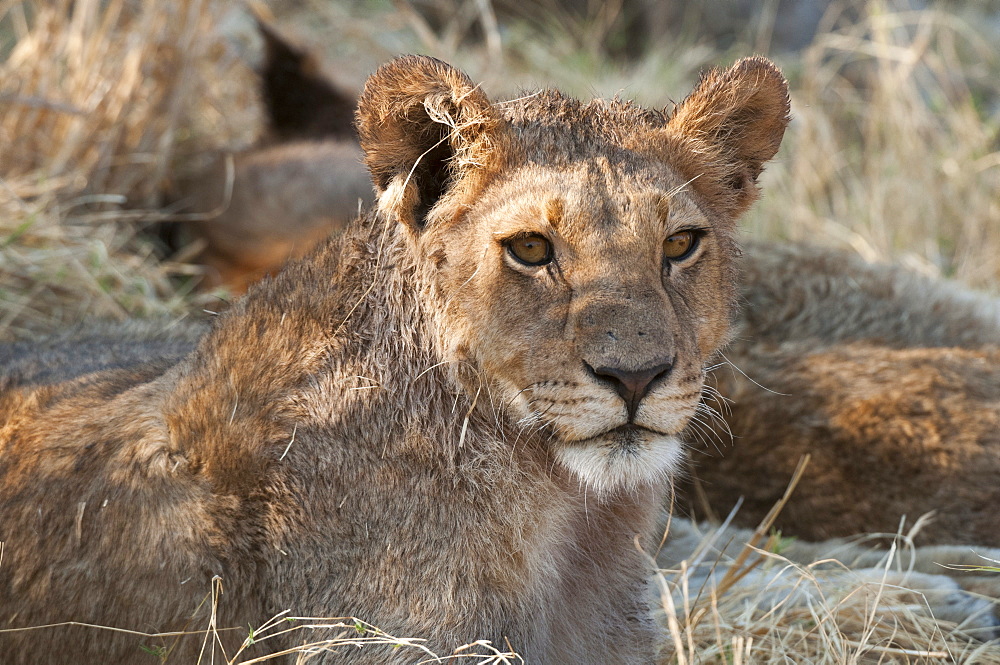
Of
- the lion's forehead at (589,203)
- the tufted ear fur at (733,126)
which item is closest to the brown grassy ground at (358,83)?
the tufted ear fur at (733,126)

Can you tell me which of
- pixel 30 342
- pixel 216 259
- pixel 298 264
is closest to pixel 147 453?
pixel 298 264

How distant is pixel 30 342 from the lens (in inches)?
175

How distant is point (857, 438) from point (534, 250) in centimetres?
201

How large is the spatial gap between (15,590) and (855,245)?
18.6ft

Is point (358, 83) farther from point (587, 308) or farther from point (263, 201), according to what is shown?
point (587, 308)

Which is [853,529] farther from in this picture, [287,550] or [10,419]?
[10,419]

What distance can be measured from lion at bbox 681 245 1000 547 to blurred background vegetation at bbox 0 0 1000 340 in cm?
103

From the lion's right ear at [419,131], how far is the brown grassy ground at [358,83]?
142cm

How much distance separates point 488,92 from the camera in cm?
588

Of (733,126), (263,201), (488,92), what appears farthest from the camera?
(263,201)

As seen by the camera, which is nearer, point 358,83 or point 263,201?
point 263,201

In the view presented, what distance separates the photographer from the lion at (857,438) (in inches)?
164

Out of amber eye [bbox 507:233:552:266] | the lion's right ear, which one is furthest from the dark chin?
the lion's right ear

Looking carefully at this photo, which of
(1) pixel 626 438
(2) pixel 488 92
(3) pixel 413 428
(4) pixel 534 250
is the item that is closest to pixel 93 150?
(2) pixel 488 92
